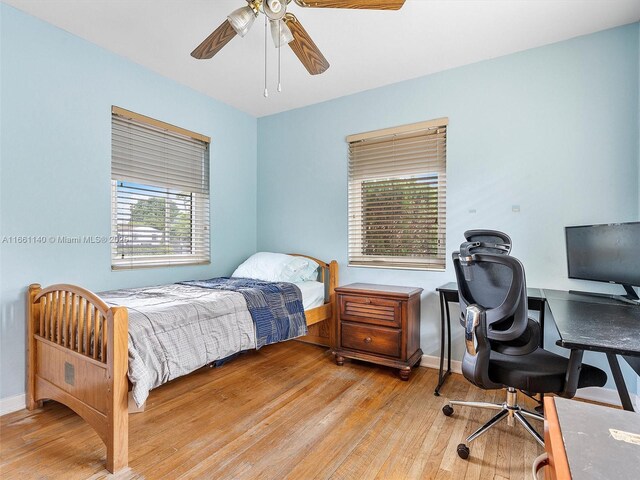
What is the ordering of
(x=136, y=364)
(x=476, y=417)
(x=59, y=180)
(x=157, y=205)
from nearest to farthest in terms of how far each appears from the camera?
(x=136, y=364) < (x=476, y=417) < (x=59, y=180) < (x=157, y=205)

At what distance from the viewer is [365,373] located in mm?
2770

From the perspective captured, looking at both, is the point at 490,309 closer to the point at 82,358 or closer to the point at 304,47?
the point at 304,47

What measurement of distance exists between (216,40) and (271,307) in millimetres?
1858

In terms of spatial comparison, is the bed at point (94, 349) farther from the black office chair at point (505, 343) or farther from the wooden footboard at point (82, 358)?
the black office chair at point (505, 343)

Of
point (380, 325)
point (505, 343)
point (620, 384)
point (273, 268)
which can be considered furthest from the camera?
point (273, 268)

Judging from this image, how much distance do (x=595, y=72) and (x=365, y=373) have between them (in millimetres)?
2818

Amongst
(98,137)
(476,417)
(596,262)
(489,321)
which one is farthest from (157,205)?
(596,262)

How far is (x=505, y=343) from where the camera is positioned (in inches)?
69.7

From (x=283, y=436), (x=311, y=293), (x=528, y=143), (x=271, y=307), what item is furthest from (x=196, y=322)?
(x=528, y=143)

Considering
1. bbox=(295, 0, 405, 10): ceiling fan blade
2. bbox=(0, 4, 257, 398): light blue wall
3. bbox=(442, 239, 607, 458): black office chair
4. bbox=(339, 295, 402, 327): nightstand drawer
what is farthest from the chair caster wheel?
bbox=(0, 4, 257, 398): light blue wall

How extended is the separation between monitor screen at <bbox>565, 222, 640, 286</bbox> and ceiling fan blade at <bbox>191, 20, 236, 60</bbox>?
2.53 metres

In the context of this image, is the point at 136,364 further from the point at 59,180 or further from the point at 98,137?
the point at 98,137

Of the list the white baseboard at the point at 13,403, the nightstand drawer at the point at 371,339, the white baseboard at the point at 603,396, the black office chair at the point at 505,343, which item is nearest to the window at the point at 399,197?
the nightstand drawer at the point at 371,339

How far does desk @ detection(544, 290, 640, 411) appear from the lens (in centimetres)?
120
